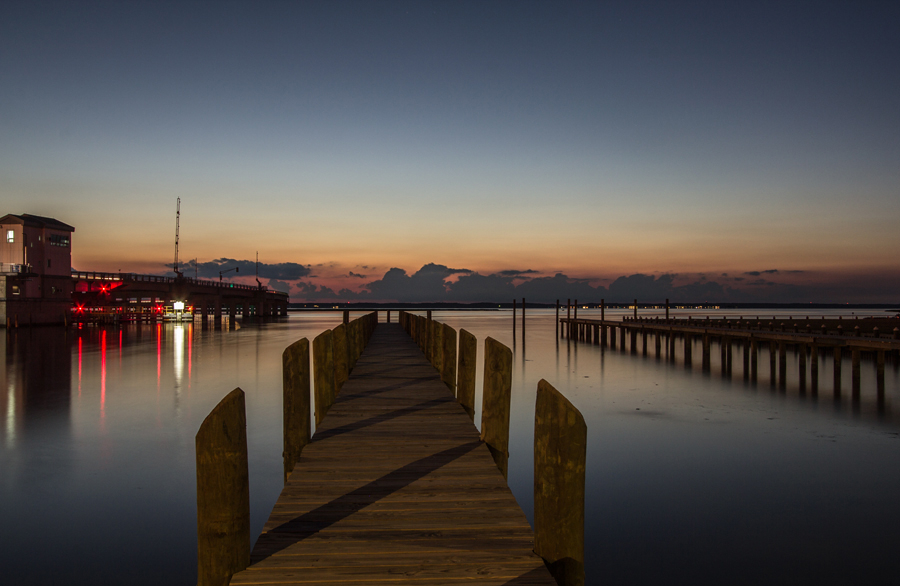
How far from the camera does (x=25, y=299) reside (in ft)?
193

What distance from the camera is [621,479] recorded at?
11.4m

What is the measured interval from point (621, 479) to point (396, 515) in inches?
306

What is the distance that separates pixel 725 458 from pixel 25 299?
224 feet

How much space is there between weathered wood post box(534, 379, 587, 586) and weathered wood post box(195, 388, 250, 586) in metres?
1.99

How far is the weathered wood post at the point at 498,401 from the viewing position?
271 inches

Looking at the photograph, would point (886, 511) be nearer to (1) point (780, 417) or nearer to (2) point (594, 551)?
(2) point (594, 551)

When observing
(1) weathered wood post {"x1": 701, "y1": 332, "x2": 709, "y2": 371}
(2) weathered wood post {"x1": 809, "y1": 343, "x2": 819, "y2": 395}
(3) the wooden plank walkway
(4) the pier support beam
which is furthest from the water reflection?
(1) weathered wood post {"x1": 701, "y1": 332, "x2": 709, "y2": 371}

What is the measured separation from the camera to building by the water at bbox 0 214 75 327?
5728cm

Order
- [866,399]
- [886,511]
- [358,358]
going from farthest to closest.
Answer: [866,399], [358,358], [886,511]

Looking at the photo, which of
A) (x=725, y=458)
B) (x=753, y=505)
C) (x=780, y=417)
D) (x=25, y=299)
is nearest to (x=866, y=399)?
(x=780, y=417)

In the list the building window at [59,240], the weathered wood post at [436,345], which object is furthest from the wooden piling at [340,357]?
the building window at [59,240]

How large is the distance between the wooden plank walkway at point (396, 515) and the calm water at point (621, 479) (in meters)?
2.67

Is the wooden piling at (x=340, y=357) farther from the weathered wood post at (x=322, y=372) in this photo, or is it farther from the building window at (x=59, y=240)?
the building window at (x=59, y=240)

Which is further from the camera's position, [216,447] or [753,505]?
[753,505]
